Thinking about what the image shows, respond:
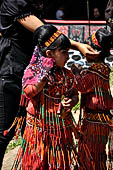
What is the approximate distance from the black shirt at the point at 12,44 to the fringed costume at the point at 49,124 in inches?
8.1

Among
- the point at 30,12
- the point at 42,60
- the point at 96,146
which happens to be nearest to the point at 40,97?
the point at 42,60

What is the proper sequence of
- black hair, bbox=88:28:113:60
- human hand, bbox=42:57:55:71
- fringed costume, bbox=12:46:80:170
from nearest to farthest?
human hand, bbox=42:57:55:71, fringed costume, bbox=12:46:80:170, black hair, bbox=88:28:113:60

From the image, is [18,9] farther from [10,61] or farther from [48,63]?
[48,63]

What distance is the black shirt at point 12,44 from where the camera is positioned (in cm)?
228

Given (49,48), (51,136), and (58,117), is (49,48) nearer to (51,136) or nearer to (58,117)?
(58,117)

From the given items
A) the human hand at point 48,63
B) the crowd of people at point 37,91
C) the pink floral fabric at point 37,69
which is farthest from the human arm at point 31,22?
the human hand at point 48,63

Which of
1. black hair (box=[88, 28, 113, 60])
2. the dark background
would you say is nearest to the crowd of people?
black hair (box=[88, 28, 113, 60])

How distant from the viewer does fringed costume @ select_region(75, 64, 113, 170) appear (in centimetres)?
261

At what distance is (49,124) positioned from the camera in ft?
7.07

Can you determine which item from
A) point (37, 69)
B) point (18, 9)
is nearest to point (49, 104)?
point (37, 69)

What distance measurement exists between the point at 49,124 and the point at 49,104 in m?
0.15

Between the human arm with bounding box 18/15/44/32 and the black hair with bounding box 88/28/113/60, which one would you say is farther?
the black hair with bounding box 88/28/113/60

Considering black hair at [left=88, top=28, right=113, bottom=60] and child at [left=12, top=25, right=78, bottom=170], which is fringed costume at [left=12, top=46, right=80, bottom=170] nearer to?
child at [left=12, top=25, right=78, bottom=170]

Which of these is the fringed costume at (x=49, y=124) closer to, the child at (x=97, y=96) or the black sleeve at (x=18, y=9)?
the black sleeve at (x=18, y=9)
